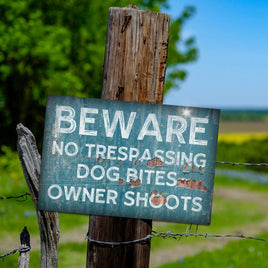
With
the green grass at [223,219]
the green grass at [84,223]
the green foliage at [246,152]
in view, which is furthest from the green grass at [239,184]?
the green foliage at [246,152]

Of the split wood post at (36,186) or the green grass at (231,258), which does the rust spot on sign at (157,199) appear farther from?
the green grass at (231,258)

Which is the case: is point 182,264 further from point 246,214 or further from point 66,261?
point 246,214

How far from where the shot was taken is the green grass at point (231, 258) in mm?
6930

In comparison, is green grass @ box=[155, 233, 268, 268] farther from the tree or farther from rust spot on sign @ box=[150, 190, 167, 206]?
the tree

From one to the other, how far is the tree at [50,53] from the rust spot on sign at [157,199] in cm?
1009

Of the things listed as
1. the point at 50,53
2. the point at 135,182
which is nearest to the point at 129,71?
the point at 135,182

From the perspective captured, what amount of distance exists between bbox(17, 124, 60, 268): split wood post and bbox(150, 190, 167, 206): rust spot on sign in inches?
28.0

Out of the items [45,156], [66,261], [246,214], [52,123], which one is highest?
[52,123]

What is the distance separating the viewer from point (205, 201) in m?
2.22

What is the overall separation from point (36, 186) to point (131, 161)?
666mm

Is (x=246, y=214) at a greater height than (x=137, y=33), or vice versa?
(x=137, y=33)

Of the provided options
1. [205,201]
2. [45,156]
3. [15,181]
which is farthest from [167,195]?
[15,181]

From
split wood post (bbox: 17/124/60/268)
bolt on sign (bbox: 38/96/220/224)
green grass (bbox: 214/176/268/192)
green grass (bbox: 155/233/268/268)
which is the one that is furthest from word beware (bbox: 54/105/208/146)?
green grass (bbox: 214/176/268/192)

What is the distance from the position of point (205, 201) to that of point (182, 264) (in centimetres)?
519
